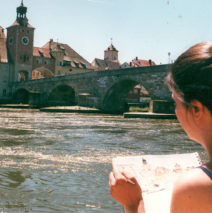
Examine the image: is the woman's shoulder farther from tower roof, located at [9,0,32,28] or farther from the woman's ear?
tower roof, located at [9,0,32,28]

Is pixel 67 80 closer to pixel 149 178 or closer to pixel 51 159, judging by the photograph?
pixel 51 159

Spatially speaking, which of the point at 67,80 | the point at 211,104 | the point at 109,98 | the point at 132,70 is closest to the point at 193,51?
the point at 211,104

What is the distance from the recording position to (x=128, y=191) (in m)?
1.20

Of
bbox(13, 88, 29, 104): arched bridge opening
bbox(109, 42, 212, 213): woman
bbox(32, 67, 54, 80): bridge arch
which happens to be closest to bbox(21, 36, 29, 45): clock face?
Answer: bbox(32, 67, 54, 80): bridge arch

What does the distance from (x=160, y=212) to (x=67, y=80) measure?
43.2 meters

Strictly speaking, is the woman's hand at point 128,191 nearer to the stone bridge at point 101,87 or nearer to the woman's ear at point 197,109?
the woman's ear at point 197,109

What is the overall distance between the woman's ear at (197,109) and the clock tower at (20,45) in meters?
59.5

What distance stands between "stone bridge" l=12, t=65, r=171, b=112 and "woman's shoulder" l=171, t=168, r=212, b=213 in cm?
2964

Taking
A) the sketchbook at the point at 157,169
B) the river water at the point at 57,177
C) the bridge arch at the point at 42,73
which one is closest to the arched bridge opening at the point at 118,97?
the bridge arch at the point at 42,73

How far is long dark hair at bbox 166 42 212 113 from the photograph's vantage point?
→ 0.98 meters

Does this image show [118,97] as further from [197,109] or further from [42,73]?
[197,109]

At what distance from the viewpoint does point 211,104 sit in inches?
38.6

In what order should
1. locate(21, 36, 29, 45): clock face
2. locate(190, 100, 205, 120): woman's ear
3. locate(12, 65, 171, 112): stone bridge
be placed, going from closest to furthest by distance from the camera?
locate(190, 100, 205, 120): woman's ear
locate(12, 65, 171, 112): stone bridge
locate(21, 36, 29, 45): clock face

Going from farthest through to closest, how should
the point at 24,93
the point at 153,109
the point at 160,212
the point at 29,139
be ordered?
the point at 24,93
the point at 153,109
the point at 29,139
the point at 160,212
